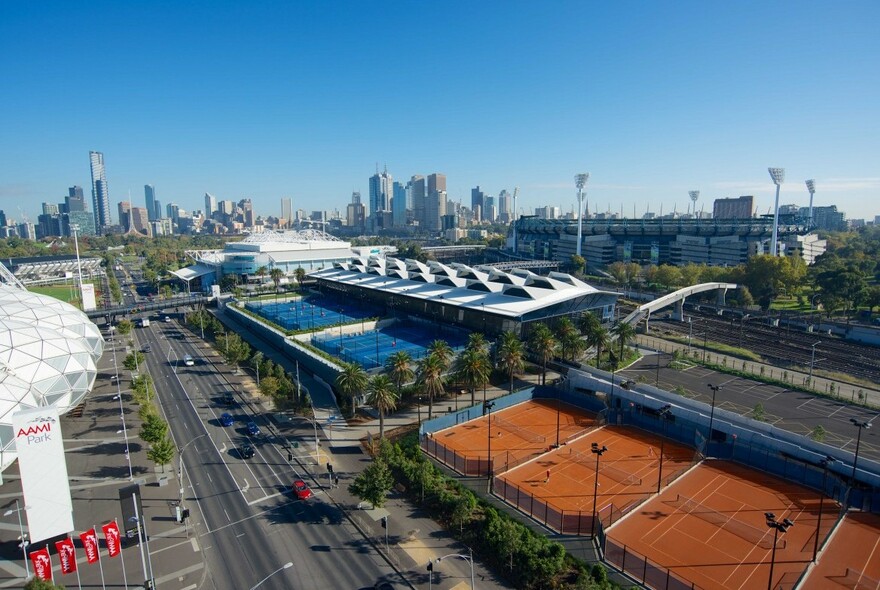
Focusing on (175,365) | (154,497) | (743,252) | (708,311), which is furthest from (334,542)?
(743,252)

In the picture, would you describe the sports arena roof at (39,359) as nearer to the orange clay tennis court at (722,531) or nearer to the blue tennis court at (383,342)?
the blue tennis court at (383,342)

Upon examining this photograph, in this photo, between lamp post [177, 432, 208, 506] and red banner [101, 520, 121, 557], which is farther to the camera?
lamp post [177, 432, 208, 506]

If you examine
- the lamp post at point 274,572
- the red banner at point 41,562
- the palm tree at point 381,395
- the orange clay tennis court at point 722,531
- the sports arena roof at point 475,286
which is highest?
the sports arena roof at point 475,286

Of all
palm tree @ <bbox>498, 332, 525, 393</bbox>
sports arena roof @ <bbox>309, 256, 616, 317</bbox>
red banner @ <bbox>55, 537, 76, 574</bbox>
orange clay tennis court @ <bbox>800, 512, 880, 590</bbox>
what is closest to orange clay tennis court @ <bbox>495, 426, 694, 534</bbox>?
palm tree @ <bbox>498, 332, 525, 393</bbox>

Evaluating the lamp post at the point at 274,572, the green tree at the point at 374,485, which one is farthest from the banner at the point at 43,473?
the green tree at the point at 374,485

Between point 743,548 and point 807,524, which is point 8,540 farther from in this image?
point 807,524

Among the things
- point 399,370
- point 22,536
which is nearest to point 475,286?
point 399,370

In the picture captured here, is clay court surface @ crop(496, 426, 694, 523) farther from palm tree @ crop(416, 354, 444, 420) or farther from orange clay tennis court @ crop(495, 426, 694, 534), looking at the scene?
palm tree @ crop(416, 354, 444, 420)

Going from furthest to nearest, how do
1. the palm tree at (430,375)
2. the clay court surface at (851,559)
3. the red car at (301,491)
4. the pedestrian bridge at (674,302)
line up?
the pedestrian bridge at (674,302) < the palm tree at (430,375) < the red car at (301,491) < the clay court surface at (851,559)
